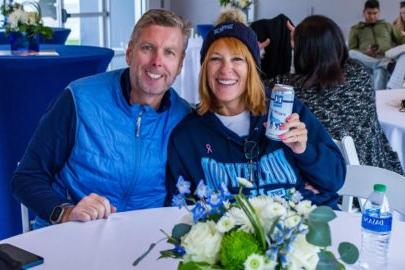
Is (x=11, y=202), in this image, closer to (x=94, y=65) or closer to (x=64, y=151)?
A: (x=94, y=65)

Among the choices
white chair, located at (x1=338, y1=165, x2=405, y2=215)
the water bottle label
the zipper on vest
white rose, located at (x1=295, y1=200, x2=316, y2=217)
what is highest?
white rose, located at (x1=295, y1=200, x2=316, y2=217)

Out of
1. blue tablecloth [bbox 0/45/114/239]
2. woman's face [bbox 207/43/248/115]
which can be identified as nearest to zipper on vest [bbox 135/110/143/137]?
woman's face [bbox 207/43/248/115]

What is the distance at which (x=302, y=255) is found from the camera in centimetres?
73

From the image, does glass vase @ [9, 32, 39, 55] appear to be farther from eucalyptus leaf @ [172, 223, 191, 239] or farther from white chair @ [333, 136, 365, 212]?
eucalyptus leaf @ [172, 223, 191, 239]

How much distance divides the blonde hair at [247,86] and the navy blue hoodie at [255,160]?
3 centimetres

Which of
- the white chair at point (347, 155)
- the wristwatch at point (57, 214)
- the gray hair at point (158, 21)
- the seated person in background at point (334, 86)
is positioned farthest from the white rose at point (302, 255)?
the seated person in background at point (334, 86)

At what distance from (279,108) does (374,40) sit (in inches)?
224

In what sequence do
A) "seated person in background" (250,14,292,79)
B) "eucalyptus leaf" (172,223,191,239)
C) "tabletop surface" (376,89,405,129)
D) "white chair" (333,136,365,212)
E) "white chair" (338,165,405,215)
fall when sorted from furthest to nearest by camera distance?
1. "seated person in background" (250,14,292,79)
2. "tabletop surface" (376,89,405,129)
3. "white chair" (333,136,365,212)
4. "white chair" (338,165,405,215)
5. "eucalyptus leaf" (172,223,191,239)

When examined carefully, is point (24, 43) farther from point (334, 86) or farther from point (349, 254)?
point (349, 254)

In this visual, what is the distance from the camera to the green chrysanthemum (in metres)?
0.72

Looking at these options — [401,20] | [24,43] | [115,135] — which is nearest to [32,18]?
[24,43]

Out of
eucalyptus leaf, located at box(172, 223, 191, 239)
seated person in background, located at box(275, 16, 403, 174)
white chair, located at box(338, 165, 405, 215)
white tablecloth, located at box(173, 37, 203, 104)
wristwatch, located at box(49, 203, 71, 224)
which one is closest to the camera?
eucalyptus leaf, located at box(172, 223, 191, 239)

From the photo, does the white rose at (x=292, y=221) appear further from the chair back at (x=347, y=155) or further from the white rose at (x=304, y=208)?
the chair back at (x=347, y=155)

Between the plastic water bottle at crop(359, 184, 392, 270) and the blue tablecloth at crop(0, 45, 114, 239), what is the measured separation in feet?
6.16
